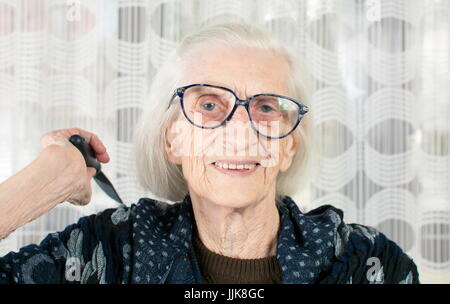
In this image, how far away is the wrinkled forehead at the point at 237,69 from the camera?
0.93 metres

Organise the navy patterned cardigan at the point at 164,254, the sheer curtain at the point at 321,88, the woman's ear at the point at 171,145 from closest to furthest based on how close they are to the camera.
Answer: the navy patterned cardigan at the point at 164,254 → the woman's ear at the point at 171,145 → the sheer curtain at the point at 321,88

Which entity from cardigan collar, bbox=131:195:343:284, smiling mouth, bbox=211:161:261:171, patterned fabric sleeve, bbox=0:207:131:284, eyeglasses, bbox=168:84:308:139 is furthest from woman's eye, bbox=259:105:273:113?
patterned fabric sleeve, bbox=0:207:131:284

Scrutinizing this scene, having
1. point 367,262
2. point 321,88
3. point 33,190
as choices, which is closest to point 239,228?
point 367,262

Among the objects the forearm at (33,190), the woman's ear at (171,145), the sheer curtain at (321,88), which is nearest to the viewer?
the forearm at (33,190)

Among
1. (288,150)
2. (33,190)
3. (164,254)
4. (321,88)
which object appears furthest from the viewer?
(321,88)

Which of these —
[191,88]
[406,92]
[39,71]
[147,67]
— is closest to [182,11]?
[147,67]

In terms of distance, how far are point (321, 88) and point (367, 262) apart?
2.78 feet

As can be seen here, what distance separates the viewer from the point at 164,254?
0.91 metres

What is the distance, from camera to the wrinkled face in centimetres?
92

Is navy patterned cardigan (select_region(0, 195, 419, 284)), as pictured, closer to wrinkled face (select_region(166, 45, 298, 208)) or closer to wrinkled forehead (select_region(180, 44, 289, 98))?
wrinkled face (select_region(166, 45, 298, 208))

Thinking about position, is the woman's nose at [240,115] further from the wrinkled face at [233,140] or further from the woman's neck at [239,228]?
the woman's neck at [239,228]

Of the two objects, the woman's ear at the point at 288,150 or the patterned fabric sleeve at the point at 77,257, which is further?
the woman's ear at the point at 288,150

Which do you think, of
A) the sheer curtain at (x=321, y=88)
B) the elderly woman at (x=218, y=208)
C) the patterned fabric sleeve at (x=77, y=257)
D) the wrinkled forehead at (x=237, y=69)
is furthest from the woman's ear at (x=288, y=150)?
the sheer curtain at (x=321, y=88)

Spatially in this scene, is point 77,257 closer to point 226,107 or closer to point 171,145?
point 171,145
